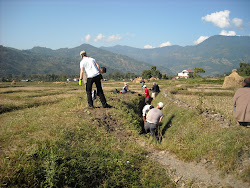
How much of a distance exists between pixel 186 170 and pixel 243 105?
2893 mm

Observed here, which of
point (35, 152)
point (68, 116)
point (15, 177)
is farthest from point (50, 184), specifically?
point (68, 116)

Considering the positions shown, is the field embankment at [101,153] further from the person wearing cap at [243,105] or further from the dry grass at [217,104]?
the dry grass at [217,104]

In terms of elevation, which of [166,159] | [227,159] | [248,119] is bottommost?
[166,159]

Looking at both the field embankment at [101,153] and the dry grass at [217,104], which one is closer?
the field embankment at [101,153]

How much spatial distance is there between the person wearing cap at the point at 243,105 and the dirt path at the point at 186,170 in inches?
82.6

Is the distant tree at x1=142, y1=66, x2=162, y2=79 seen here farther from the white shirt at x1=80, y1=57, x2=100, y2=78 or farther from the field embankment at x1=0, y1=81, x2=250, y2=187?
the field embankment at x1=0, y1=81, x2=250, y2=187

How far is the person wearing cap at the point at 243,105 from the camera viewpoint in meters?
5.96

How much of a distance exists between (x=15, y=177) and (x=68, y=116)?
397 centimetres

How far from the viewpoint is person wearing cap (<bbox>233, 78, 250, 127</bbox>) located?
596 centimetres

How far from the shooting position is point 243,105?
600cm

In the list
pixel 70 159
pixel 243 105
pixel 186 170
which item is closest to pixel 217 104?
pixel 243 105

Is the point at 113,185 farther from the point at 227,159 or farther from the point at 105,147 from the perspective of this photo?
the point at 227,159

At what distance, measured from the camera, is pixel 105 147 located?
5.32m

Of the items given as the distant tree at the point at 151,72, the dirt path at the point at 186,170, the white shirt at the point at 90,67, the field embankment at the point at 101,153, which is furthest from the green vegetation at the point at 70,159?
the distant tree at the point at 151,72
